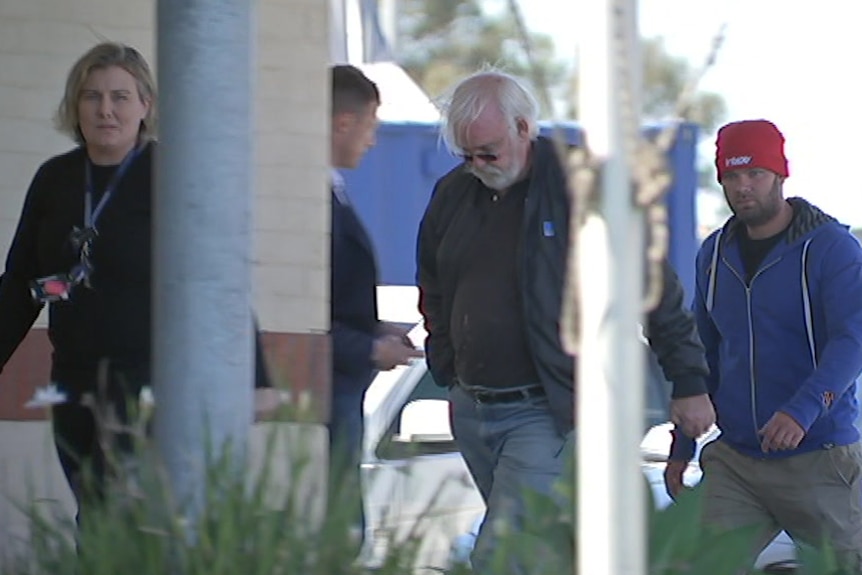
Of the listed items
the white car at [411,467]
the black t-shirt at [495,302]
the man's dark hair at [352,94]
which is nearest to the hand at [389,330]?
the white car at [411,467]

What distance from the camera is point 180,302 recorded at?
144 inches

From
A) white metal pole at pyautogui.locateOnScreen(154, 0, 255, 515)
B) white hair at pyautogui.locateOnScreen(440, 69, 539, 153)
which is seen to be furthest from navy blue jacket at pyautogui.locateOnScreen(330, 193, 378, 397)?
white metal pole at pyautogui.locateOnScreen(154, 0, 255, 515)

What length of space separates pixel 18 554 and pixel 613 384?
155 centimetres

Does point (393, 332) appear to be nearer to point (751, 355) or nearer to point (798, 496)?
point (751, 355)

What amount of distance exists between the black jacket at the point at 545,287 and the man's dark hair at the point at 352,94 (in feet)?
1.91

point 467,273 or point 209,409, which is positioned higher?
point 467,273

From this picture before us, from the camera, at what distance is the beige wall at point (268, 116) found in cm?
588

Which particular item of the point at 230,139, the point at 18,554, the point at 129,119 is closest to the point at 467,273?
the point at 129,119

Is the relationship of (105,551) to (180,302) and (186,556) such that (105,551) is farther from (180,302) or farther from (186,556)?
(180,302)

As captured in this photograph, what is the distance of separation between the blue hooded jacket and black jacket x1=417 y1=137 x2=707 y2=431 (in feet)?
2.02

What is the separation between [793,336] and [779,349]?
0.06m

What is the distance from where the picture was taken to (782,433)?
547 cm

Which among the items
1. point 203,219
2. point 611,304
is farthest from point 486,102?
point 611,304

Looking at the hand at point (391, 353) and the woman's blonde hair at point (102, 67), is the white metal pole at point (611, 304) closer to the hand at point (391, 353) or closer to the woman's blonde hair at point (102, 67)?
the woman's blonde hair at point (102, 67)
